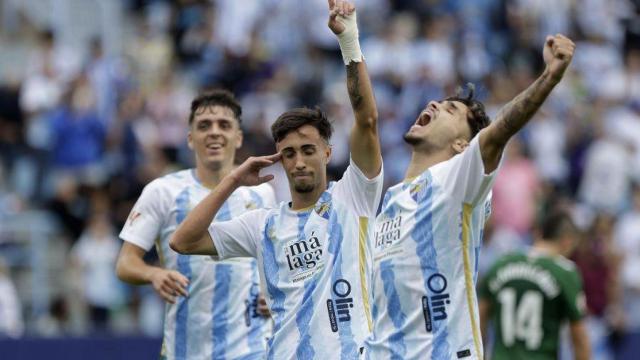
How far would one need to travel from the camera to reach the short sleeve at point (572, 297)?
10008 mm

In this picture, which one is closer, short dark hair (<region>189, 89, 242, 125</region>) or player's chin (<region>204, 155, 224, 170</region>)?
player's chin (<region>204, 155, 224, 170</region>)

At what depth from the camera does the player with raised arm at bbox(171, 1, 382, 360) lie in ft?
24.5

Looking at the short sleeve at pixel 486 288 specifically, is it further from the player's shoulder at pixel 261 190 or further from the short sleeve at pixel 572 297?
the player's shoulder at pixel 261 190

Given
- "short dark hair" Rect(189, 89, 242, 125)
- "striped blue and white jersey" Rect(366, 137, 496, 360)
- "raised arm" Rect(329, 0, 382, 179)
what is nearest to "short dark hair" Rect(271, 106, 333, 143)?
"raised arm" Rect(329, 0, 382, 179)

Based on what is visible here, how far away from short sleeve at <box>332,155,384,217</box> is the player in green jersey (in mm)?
2650

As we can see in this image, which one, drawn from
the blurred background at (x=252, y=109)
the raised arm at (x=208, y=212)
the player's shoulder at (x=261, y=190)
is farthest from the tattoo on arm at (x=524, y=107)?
the blurred background at (x=252, y=109)

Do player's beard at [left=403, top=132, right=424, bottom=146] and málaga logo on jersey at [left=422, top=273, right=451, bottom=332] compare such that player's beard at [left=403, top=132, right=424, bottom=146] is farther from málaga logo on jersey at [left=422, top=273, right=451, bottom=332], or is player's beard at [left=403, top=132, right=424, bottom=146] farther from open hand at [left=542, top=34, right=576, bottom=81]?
open hand at [left=542, top=34, right=576, bottom=81]

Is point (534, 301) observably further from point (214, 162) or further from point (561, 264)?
point (214, 162)

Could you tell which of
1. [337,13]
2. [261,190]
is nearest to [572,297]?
[261,190]

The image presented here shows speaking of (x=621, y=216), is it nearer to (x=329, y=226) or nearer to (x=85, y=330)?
(x=85, y=330)

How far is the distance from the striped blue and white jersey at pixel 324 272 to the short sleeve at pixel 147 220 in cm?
151

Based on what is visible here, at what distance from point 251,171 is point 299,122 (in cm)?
40

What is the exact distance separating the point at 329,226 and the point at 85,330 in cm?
742

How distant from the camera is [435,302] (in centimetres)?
711
